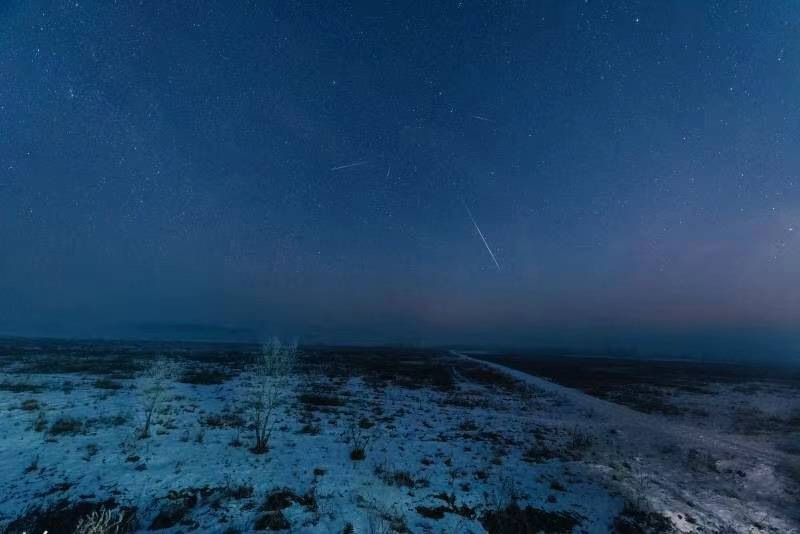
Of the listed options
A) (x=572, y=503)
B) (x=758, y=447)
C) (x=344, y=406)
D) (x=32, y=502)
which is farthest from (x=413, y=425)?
(x=758, y=447)

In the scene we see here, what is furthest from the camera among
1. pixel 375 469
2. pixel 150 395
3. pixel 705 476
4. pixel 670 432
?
pixel 150 395

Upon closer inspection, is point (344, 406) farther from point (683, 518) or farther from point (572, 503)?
point (683, 518)

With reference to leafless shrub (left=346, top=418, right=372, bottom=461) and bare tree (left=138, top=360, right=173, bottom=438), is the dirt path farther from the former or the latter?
bare tree (left=138, top=360, right=173, bottom=438)

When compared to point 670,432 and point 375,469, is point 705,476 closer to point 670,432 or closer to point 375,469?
point 670,432

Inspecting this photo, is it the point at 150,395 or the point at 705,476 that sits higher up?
the point at 150,395

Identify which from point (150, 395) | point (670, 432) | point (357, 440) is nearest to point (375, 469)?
point (357, 440)

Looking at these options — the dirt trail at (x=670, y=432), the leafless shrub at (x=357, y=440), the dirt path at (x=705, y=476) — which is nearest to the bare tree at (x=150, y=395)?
the leafless shrub at (x=357, y=440)

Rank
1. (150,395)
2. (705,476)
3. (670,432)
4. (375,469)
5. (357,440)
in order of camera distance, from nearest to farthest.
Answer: (375,469), (705,476), (357,440), (670,432), (150,395)

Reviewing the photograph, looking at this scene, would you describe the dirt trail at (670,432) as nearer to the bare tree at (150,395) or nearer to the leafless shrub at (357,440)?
the leafless shrub at (357,440)
